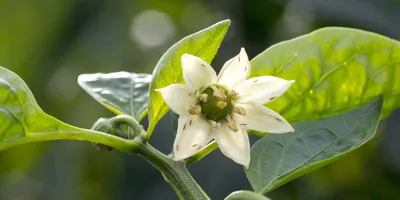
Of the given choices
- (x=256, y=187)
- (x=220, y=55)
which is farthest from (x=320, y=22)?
(x=256, y=187)

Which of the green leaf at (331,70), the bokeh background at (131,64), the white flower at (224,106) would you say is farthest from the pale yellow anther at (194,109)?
the bokeh background at (131,64)

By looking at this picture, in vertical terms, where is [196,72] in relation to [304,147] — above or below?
above

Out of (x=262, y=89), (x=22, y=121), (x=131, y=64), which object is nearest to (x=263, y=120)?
(x=262, y=89)

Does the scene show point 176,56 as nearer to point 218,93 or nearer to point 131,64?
point 218,93

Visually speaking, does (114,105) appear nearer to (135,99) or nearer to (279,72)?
(135,99)

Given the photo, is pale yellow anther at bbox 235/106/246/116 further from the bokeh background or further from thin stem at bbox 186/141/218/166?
the bokeh background

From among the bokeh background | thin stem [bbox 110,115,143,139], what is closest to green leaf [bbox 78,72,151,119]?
thin stem [bbox 110,115,143,139]

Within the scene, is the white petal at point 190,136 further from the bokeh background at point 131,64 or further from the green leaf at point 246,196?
the bokeh background at point 131,64
